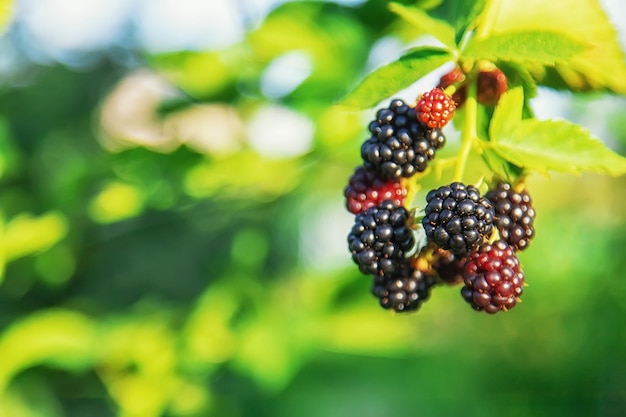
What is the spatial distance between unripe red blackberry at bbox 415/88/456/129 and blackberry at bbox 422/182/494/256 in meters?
0.09

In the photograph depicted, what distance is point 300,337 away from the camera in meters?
2.14

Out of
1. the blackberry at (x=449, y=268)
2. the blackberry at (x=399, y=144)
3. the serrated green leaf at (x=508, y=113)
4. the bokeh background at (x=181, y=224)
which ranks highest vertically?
the serrated green leaf at (x=508, y=113)

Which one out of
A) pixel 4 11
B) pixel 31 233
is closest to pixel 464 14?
pixel 4 11

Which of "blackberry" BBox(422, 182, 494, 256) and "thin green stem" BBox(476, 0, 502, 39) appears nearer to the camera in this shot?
"blackberry" BBox(422, 182, 494, 256)

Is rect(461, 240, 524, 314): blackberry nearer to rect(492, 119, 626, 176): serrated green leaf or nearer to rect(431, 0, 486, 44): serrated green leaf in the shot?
rect(492, 119, 626, 176): serrated green leaf

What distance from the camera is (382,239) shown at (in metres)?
1.03

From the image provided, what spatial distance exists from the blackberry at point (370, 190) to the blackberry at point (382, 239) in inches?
1.4

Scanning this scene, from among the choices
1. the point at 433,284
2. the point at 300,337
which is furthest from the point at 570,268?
the point at 433,284

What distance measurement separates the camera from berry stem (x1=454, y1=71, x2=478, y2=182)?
3.28 feet

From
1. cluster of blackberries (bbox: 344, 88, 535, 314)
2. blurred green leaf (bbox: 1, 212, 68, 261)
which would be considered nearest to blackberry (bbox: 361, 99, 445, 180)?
cluster of blackberries (bbox: 344, 88, 535, 314)

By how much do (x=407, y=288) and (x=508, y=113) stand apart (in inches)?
11.9

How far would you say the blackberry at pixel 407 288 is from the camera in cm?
107

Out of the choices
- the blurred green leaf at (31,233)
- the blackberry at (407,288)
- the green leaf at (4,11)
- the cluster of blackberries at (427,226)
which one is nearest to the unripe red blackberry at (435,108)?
the cluster of blackberries at (427,226)

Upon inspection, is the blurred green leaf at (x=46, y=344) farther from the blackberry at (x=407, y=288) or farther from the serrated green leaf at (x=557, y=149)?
the serrated green leaf at (x=557, y=149)
